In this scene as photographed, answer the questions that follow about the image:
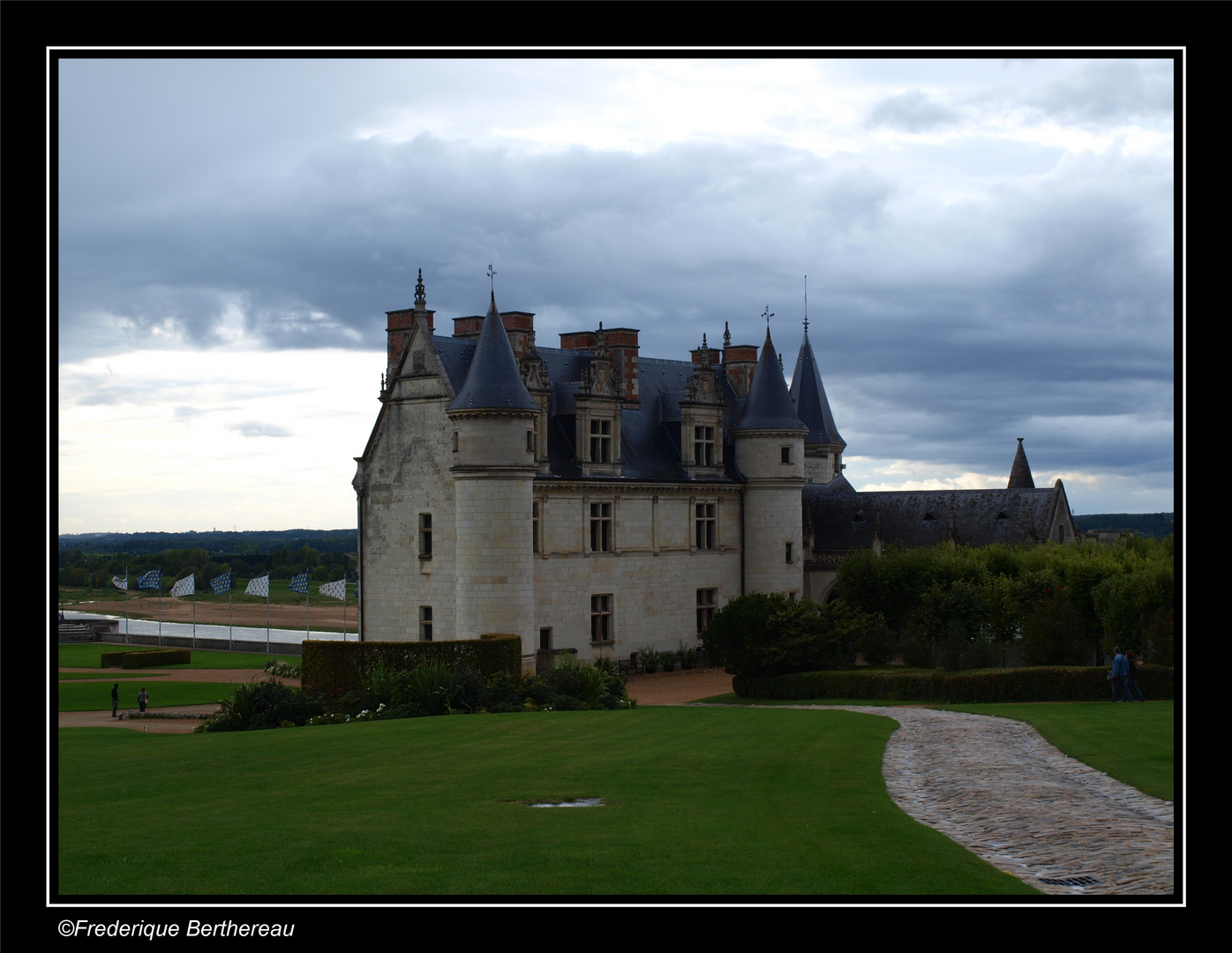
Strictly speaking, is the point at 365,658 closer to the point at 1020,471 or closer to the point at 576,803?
the point at 576,803

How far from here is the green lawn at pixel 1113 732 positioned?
15.7 m

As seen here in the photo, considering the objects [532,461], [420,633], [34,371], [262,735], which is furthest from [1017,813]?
[420,633]

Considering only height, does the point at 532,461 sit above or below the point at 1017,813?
above

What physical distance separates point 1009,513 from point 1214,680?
42.8m

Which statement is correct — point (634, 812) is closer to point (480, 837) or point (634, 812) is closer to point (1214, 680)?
point (480, 837)

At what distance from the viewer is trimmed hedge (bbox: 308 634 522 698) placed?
29203mm

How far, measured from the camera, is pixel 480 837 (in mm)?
11070

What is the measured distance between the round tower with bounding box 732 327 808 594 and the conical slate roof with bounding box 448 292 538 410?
43.1 ft

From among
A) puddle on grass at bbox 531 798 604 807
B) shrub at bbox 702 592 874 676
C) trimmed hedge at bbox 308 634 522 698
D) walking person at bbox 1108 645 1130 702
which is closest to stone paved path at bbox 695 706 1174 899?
puddle on grass at bbox 531 798 604 807

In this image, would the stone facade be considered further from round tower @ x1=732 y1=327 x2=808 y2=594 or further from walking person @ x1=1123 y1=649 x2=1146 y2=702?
walking person @ x1=1123 y1=649 x2=1146 y2=702

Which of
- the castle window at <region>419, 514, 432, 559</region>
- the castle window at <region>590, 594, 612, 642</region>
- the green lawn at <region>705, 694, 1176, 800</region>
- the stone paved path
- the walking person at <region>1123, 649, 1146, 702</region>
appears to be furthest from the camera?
the castle window at <region>590, 594, 612, 642</region>

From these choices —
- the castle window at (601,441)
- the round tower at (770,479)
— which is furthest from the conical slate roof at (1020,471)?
the castle window at (601,441)

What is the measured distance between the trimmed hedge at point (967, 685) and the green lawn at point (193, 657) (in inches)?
843

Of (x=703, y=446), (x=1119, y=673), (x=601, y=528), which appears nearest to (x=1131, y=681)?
(x=1119, y=673)
